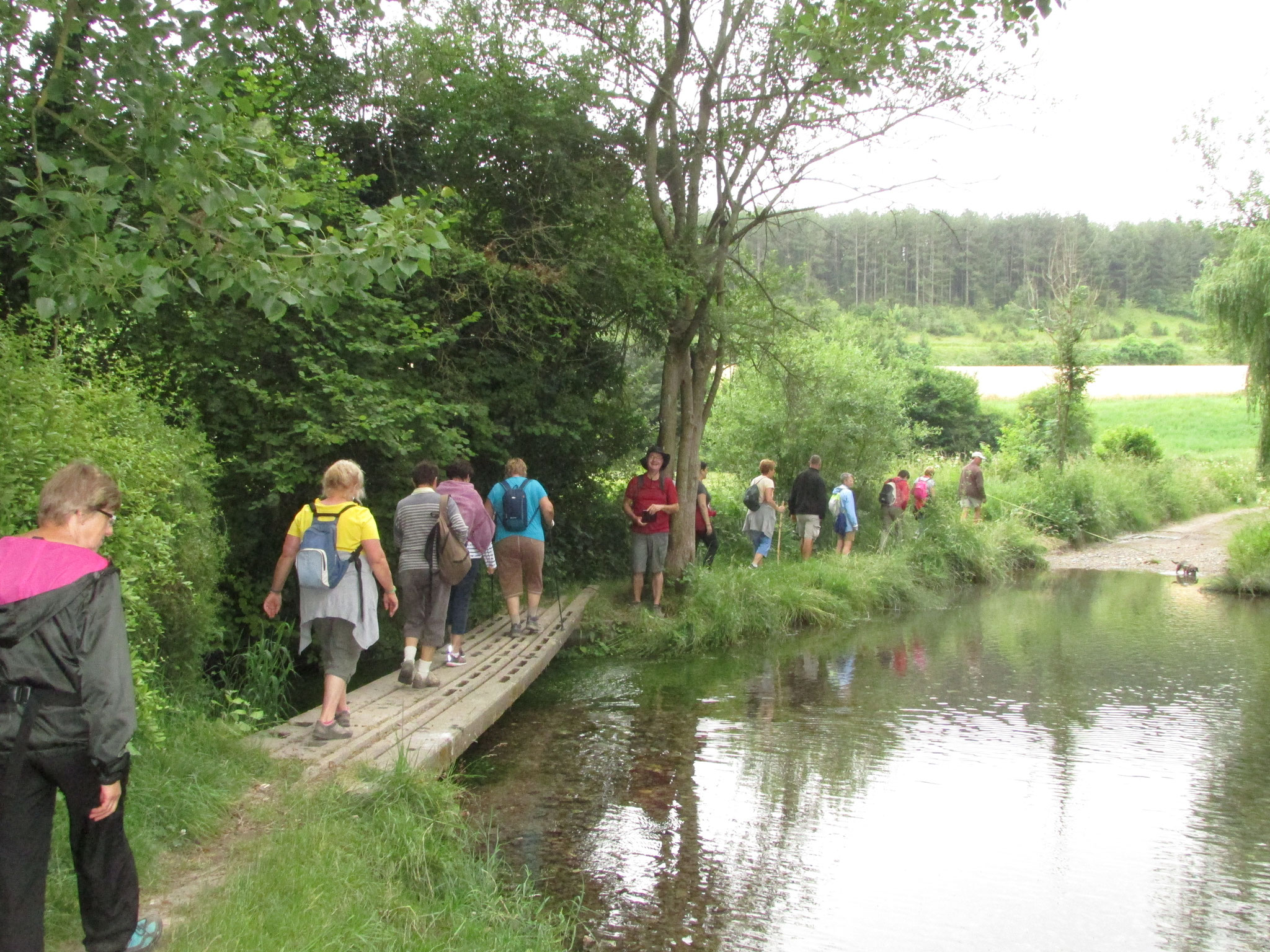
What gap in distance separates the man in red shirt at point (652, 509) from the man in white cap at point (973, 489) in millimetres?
11499

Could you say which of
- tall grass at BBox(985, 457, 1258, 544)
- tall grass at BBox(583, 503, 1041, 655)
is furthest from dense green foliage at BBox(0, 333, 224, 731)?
tall grass at BBox(985, 457, 1258, 544)

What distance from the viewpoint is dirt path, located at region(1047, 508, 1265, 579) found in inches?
847

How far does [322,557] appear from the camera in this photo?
662cm

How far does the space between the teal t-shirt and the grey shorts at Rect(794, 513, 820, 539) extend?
7.37m

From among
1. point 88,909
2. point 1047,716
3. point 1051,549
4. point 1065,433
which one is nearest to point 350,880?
point 88,909

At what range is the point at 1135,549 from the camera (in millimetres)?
23688

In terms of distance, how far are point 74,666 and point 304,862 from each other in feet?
5.56

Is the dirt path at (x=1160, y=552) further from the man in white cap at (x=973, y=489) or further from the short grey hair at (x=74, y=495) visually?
the short grey hair at (x=74, y=495)

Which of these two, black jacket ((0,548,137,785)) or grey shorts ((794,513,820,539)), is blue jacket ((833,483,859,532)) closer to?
grey shorts ((794,513,820,539))

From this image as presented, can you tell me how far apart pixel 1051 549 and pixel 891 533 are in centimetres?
613

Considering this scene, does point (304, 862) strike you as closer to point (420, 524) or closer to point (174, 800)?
point (174, 800)

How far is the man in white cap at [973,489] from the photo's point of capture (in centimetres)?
2295

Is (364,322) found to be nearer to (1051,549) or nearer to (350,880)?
(350,880)

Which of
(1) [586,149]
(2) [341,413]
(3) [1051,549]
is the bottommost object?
(3) [1051,549]
